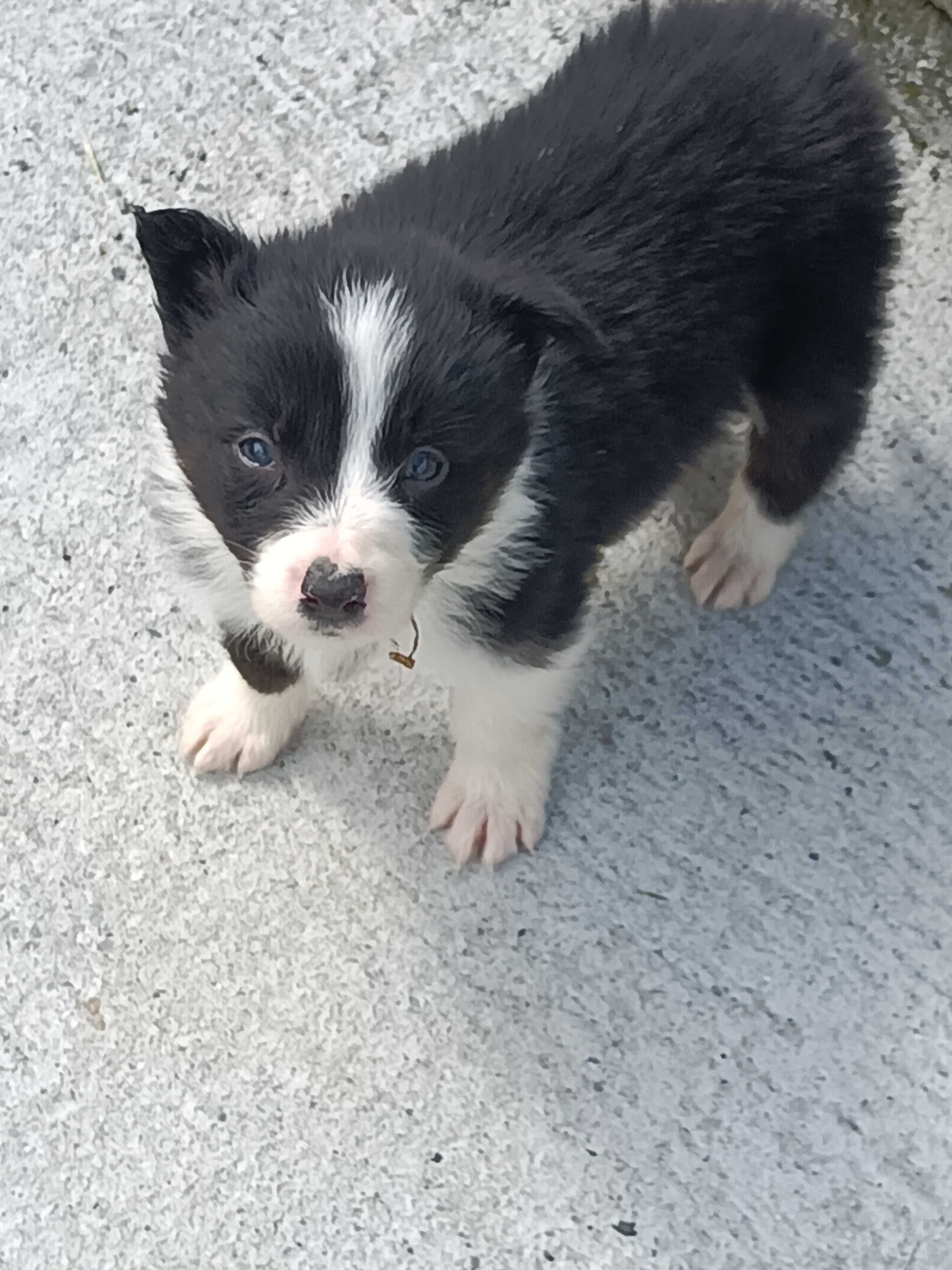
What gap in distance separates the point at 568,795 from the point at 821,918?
1.39 ft

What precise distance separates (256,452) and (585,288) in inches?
19.0

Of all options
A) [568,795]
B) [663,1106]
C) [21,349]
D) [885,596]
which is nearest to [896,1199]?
[663,1106]

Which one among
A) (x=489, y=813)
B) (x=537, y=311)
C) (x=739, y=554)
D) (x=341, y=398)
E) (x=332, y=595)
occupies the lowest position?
(x=489, y=813)

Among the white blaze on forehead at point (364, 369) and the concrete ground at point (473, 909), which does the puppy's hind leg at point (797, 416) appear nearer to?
the concrete ground at point (473, 909)

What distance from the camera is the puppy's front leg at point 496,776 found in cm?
199

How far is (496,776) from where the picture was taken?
2088 mm

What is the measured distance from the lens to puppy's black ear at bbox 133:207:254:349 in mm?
1463

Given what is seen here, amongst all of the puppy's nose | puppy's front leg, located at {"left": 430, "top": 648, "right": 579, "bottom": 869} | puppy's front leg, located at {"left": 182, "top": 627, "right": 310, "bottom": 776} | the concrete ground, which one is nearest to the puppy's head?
the puppy's nose

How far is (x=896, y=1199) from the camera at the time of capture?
1970 mm

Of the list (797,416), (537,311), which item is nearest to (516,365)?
(537,311)

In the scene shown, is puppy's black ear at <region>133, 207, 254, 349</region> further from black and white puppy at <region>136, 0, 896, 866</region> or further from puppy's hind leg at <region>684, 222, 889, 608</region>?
puppy's hind leg at <region>684, 222, 889, 608</region>

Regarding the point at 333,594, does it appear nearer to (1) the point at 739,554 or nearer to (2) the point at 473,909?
(2) the point at 473,909

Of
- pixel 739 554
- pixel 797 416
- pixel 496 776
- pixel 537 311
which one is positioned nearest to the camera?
pixel 537 311

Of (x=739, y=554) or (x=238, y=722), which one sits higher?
(x=739, y=554)
